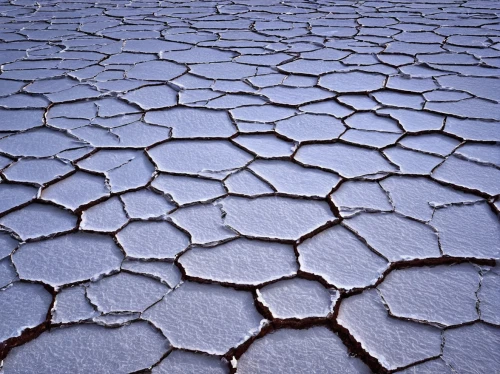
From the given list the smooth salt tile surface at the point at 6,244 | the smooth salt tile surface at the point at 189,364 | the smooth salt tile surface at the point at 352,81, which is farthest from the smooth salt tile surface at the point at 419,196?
the smooth salt tile surface at the point at 6,244

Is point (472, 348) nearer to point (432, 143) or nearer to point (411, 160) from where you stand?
point (411, 160)

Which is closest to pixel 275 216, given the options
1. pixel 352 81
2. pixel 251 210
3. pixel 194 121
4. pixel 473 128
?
pixel 251 210

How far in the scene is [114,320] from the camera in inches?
41.3

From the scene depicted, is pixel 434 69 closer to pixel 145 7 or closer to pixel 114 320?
pixel 114 320

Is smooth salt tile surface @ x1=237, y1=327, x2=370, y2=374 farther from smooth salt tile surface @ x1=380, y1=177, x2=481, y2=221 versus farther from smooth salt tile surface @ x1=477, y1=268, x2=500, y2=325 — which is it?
smooth salt tile surface @ x1=380, y1=177, x2=481, y2=221

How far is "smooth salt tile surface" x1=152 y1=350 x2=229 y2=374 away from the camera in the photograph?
3.09ft

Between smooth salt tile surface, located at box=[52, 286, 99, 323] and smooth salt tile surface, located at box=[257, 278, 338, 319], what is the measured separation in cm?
39

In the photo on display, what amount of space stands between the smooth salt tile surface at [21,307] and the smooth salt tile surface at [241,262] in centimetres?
34

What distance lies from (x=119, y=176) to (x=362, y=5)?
317 cm

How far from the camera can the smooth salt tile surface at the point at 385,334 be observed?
0.96 m

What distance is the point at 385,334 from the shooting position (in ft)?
3.31

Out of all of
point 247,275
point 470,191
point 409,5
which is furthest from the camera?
point 409,5

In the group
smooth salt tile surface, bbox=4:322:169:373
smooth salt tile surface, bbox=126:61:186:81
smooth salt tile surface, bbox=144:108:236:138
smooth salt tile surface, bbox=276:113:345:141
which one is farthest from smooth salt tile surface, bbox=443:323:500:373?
smooth salt tile surface, bbox=126:61:186:81

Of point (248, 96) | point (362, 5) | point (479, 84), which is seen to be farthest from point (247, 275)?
point (362, 5)
